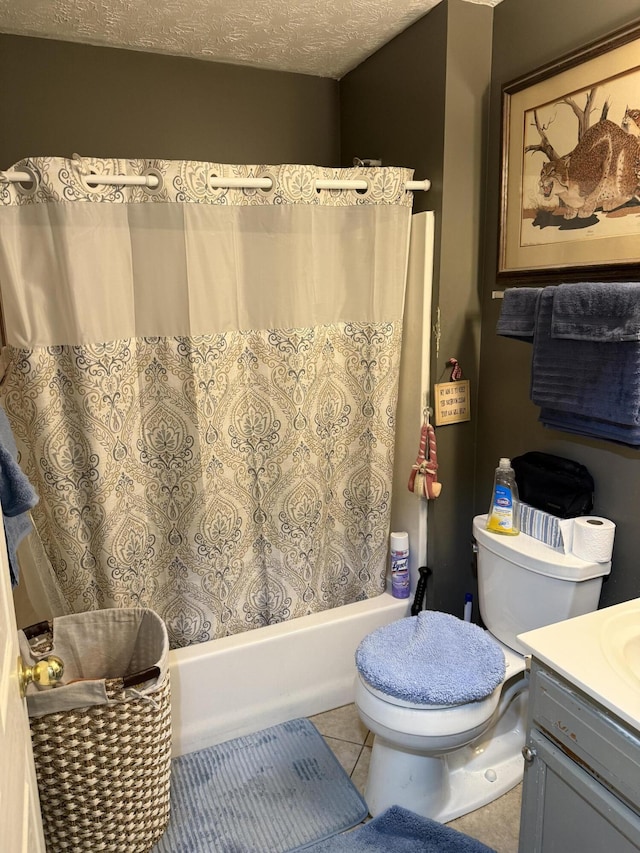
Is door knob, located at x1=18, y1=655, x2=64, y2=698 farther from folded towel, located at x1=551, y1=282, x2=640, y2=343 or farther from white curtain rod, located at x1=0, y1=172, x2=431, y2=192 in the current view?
folded towel, located at x1=551, y1=282, x2=640, y2=343

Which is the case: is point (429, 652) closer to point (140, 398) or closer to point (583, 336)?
point (583, 336)

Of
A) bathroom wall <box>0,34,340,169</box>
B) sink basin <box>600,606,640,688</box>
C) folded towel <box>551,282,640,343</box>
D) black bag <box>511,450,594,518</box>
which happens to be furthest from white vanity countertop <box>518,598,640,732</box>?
bathroom wall <box>0,34,340,169</box>

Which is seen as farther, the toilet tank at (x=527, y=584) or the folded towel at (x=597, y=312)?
the toilet tank at (x=527, y=584)

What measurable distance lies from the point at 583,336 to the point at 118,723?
148 centimetres

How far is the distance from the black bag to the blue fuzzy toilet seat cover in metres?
0.42

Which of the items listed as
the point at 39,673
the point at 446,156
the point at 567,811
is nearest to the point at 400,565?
the point at 567,811

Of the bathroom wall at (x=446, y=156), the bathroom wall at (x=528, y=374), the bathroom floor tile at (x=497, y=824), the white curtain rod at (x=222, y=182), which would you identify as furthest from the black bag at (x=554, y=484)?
the white curtain rod at (x=222, y=182)

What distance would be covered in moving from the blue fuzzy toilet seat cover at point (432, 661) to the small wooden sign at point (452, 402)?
0.68 metres

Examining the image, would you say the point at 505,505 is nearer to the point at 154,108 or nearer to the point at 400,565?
the point at 400,565

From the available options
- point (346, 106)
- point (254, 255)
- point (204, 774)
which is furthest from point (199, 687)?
point (346, 106)

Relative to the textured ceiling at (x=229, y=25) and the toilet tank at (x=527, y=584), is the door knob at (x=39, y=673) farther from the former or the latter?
the textured ceiling at (x=229, y=25)

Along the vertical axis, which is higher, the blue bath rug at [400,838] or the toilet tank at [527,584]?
the toilet tank at [527,584]

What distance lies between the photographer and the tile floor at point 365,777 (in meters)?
1.68

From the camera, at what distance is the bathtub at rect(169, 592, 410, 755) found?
1984mm
